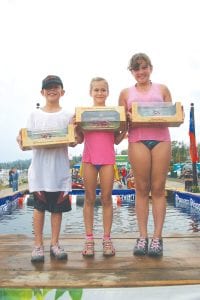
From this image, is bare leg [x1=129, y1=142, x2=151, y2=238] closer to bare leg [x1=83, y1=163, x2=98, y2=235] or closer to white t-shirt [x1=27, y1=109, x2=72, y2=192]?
bare leg [x1=83, y1=163, x2=98, y2=235]

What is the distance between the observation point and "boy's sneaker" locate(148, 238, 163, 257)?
11.3 ft

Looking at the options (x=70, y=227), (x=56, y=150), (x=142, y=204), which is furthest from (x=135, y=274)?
(x=70, y=227)

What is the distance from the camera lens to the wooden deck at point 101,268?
2.65 m

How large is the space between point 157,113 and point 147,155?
0.38 m

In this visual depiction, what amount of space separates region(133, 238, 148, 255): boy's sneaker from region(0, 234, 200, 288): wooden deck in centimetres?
8

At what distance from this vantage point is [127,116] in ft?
11.5

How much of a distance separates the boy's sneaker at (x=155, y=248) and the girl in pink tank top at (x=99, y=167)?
0.33 m

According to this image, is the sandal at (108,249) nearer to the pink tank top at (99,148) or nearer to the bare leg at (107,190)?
the bare leg at (107,190)

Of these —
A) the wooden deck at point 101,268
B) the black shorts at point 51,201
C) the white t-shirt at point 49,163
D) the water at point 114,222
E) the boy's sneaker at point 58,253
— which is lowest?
the water at point 114,222

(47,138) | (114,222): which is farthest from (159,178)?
(114,222)

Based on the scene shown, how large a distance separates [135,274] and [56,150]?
4.22 feet

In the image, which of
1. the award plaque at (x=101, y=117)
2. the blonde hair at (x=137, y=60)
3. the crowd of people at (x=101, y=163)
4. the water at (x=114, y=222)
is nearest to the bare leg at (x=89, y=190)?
the crowd of people at (x=101, y=163)

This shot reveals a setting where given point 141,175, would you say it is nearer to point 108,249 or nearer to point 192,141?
point 108,249

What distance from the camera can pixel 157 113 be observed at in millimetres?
3422
